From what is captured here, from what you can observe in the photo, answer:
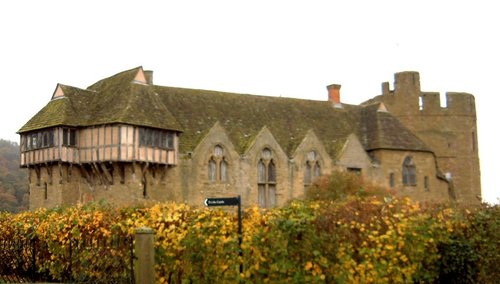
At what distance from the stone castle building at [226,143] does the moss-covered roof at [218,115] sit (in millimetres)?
92

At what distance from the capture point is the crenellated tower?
57438 millimetres

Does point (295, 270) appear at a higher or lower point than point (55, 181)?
lower

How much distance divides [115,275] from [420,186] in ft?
132

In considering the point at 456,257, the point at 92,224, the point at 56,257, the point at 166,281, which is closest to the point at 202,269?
the point at 166,281

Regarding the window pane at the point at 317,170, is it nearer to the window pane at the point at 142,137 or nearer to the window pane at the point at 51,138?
the window pane at the point at 142,137

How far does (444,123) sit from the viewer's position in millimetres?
58281

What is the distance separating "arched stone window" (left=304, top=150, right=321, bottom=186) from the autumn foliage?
3132 cm

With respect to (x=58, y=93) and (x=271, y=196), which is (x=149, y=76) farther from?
(x=271, y=196)

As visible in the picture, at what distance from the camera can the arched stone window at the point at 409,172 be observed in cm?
5053

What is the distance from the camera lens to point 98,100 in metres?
42.0

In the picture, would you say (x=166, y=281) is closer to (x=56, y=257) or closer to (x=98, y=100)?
(x=56, y=257)

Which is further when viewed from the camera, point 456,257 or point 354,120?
point 354,120

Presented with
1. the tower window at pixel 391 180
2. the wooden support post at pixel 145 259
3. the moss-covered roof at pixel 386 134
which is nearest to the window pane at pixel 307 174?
the moss-covered roof at pixel 386 134

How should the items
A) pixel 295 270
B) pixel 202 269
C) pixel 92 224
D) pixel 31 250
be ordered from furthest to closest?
pixel 31 250 < pixel 92 224 < pixel 202 269 < pixel 295 270
